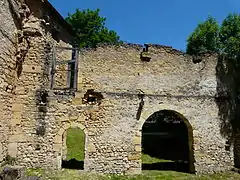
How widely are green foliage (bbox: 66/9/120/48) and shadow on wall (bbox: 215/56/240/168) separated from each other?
12797 mm

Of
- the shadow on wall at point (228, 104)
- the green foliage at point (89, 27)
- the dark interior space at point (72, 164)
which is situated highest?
the green foliage at point (89, 27)

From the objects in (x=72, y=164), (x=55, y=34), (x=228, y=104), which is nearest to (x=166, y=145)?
(x=228, y=104)

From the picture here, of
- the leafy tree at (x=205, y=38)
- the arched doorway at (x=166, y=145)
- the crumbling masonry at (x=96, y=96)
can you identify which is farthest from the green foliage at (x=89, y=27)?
the crumbling masonry at (x=96, y=96)

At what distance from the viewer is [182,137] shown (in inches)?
594

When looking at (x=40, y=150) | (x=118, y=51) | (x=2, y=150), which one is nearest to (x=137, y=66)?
(x=118, y=51)

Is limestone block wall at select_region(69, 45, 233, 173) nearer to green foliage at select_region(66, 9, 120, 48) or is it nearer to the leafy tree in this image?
the leafy tree

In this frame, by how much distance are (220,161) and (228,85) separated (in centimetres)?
339

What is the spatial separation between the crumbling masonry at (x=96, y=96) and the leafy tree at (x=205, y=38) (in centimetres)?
355

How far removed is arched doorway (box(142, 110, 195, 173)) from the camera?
501 inches

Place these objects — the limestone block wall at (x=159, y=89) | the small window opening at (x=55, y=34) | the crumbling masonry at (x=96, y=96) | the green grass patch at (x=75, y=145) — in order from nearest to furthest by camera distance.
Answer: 1. the crumbling masonry at (x=96, y=96)
2. the limestone block wall at (x=159, y=89)
3. the small window opening at (x=55, y=34)
4. the green grass patch at (x=75, y=145)

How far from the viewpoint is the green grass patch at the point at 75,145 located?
13102 millimetres

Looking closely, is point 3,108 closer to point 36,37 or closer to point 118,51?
point 36,37

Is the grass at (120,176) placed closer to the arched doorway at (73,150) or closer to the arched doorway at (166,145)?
the arched doorway at (73,150)

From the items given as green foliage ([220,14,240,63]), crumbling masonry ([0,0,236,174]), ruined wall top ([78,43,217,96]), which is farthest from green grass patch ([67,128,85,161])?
green foliage ([220,14,240,63])
